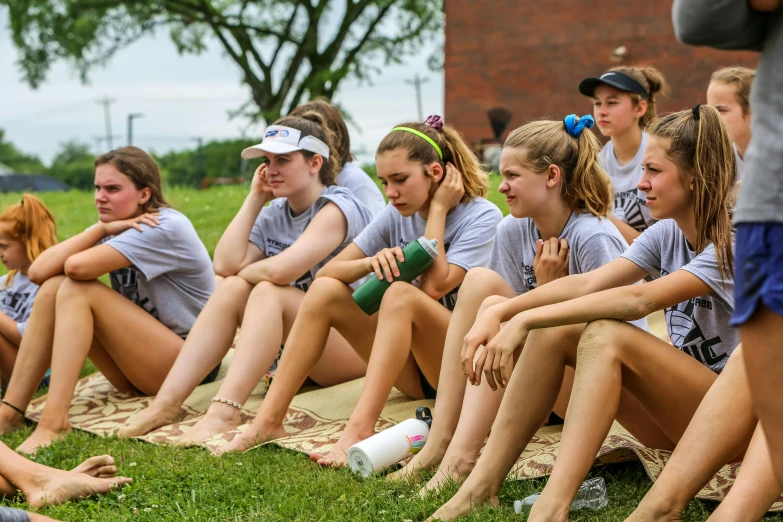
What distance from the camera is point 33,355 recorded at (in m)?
4.56

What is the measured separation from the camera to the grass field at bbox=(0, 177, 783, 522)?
9.86ft

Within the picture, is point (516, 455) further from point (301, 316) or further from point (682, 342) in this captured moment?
point (301, 316)

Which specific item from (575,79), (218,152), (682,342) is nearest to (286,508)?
(682,342)

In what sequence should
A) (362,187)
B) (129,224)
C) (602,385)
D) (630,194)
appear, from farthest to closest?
(362,187) → (630,194) → (129,224) → (602,385)

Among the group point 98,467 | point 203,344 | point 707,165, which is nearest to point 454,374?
point 707,165

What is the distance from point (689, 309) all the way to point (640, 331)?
0.49 meters

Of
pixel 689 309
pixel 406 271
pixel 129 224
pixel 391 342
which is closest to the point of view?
pixel 689 309

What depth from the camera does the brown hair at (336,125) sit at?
495 centimetres

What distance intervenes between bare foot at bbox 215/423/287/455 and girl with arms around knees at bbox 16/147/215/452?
0.97 metres

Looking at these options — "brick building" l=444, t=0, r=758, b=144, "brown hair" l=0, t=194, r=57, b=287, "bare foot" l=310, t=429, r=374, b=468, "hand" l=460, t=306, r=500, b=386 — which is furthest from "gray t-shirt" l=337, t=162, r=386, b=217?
"brick building" l=444, t=0, r=758, b=144

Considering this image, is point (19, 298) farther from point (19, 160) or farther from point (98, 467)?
point (19, 160)

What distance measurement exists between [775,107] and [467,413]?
1778 millimetres

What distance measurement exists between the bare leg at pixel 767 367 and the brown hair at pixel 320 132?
316 cm

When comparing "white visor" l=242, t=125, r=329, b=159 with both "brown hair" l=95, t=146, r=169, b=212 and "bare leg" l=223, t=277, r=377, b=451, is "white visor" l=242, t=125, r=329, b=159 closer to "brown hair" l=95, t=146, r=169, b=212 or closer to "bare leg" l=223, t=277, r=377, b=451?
"brown hair" l=95, t=146, r=169, b=212
